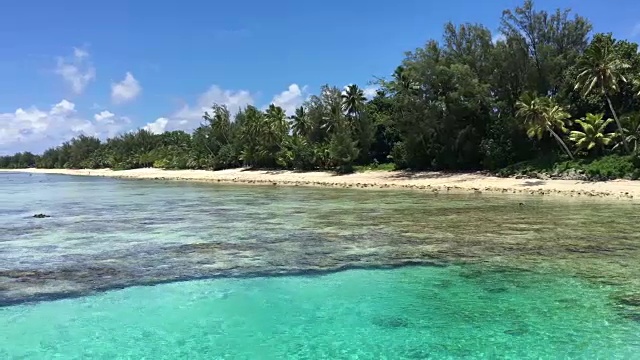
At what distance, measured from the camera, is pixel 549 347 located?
9734mm

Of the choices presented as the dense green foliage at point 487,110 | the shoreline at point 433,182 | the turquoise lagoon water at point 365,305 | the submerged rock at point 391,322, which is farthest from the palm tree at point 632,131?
Answer: the submerged rock at point 391,322

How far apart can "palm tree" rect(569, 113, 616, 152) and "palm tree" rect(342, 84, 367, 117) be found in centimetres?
3184

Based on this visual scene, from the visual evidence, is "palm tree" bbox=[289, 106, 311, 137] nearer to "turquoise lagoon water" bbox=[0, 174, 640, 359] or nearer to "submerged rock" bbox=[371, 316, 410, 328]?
"turquoise lagoon water" bbox=[0, 174, 640, 359]

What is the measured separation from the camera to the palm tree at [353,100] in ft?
242

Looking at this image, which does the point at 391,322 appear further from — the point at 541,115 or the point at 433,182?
the point at 433,182

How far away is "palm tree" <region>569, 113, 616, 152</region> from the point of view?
46719mm

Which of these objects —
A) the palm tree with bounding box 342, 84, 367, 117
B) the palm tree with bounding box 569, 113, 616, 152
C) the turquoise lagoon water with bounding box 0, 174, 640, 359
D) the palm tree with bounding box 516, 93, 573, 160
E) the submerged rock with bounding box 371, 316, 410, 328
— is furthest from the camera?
the palm tree with bounding box 342, 84, 367, 117

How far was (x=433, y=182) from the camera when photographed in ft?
183

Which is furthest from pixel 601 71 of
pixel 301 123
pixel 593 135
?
pixel 301 123

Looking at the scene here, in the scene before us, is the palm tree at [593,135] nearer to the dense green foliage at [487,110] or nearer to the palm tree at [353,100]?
the dense green foliage at [487,110]

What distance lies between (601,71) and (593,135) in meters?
5.68

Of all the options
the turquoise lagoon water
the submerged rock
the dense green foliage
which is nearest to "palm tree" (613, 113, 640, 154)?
the dense green foliage

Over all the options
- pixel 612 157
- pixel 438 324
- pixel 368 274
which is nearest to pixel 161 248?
pixel 368 274

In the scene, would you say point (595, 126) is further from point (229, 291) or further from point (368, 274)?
point (229, 291)
